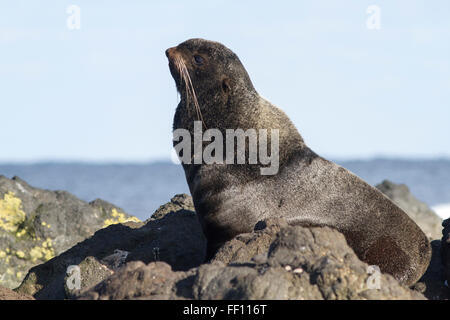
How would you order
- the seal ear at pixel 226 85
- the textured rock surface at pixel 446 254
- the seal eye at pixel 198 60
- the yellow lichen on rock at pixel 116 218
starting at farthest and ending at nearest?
the yellow lichen on rock at pixel 116 218
the seal eye at pixel 198 60
the seal ear at pixel 226 85
the textured rock surface at pixel 446 254

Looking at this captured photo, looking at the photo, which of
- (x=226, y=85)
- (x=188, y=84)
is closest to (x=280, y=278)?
(x=226, y=85)

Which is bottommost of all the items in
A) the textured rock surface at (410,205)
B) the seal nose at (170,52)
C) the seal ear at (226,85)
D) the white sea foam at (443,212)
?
the white sea foam at (443,212)

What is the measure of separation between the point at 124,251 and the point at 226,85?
2.19 metres

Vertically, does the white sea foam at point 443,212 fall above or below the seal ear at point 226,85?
below

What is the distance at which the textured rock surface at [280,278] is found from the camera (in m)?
4.86

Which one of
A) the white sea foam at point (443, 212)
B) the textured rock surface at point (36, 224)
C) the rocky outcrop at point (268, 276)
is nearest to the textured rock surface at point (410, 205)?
the textured rock surface at point (36, 224)

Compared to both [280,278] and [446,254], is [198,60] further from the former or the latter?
[280,278]

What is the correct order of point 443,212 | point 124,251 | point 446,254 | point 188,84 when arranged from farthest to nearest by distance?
1. point 443,212
2. point 188,84
3. point 124,251
4. point 446,254

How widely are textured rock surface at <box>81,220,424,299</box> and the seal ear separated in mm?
3007

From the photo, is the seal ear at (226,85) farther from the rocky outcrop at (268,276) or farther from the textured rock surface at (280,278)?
the textured rock surface at (280,278)

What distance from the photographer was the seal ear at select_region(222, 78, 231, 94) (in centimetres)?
820

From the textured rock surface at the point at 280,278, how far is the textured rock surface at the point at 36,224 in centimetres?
501

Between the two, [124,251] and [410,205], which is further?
[410,205]

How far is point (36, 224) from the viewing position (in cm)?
1043
